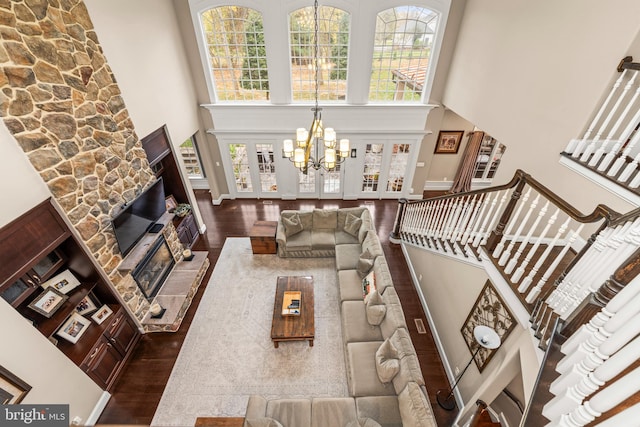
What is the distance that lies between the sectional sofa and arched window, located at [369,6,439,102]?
3.56 m

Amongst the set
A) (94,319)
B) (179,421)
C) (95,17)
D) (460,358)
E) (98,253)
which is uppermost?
(95,17)

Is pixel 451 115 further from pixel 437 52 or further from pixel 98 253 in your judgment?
pixel 98 253

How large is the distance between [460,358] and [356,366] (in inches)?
61.4

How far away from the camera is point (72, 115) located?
11.0 feet

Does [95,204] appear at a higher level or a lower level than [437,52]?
lower

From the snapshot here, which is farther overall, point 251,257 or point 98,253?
point 251,257

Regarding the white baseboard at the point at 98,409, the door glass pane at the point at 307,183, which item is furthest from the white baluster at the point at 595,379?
the door glass pane at the point at 307,183

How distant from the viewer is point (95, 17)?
3713 millimetres

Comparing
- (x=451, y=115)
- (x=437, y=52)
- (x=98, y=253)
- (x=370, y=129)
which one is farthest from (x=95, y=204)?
(x=451, y=115)

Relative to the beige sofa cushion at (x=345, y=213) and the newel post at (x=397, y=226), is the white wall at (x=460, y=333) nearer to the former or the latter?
the newel post at (x=397, y=226)

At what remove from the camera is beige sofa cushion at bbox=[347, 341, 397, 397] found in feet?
11.5

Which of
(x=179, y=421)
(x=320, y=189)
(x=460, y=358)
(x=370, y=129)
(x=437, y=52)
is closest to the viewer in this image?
(x=179, y=421)

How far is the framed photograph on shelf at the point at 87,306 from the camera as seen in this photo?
3.71 m

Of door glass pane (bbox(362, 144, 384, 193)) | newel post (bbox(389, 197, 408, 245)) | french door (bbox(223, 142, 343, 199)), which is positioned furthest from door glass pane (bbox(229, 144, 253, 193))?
newel post (bbox(389, 197, 408, 245))
